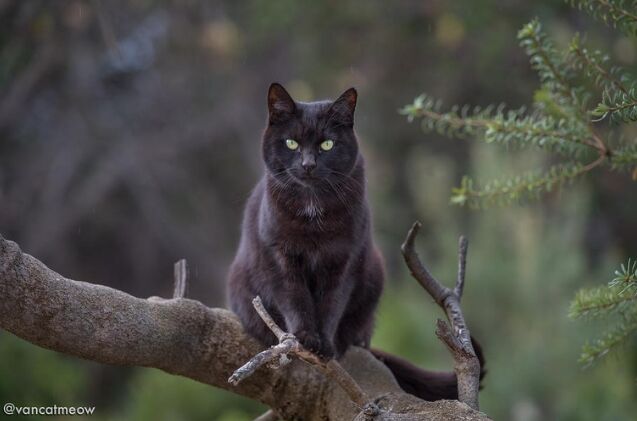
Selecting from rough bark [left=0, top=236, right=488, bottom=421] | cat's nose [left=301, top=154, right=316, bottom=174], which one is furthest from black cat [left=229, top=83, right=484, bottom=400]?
rough bark [left=0, top=236, right=488, bottom=421]

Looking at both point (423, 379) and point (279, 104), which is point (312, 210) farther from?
point (423, 379)

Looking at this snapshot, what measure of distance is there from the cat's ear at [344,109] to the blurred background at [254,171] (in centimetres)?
248

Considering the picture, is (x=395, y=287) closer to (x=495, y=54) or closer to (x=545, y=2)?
(x=495, y=54)

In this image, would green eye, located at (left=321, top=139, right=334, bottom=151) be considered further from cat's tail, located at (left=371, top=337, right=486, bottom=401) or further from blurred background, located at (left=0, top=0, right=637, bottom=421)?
blurred background, located at (left=0, top=0, right=637, bottom=421)

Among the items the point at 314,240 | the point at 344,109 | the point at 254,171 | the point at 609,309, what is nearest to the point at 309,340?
the point at 314,240

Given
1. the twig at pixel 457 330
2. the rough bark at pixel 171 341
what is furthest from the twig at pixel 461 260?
the rough bark at pixel 171 341

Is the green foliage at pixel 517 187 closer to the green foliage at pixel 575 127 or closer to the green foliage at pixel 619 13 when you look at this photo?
the green foliage at pixel 575 127

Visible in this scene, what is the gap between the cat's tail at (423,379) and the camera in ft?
10.2

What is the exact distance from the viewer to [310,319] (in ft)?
9.82

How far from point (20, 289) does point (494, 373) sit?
15.7ft

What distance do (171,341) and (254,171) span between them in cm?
743

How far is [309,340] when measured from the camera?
295cm

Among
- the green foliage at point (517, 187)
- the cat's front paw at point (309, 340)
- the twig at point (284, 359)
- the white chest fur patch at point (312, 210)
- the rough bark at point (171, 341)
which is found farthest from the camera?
the white chest fur patch at point (312, 210)

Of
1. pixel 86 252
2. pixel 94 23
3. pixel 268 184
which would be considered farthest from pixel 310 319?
pixel 86 252
